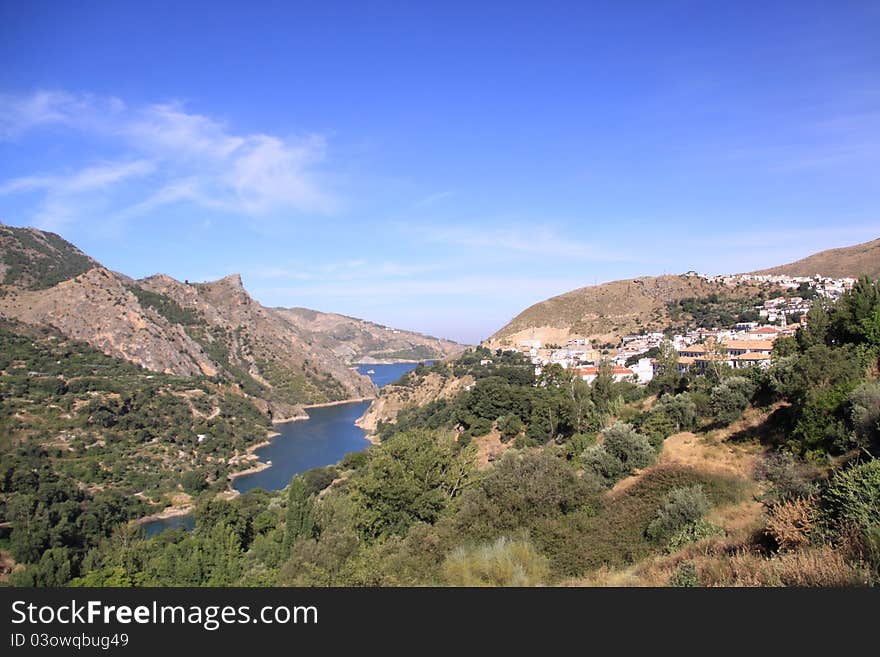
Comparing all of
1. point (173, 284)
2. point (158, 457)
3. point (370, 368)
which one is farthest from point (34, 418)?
point (370, 368)

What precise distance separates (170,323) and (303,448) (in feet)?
178

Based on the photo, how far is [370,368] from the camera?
197m

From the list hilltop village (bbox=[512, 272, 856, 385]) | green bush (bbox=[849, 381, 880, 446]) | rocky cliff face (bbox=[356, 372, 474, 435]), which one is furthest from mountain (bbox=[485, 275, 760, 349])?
green bush (bbox=[849, 381, 880, 446])

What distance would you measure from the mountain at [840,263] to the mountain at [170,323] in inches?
3926

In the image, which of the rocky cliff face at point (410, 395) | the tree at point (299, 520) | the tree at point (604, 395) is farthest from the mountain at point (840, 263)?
the tree at point (299, 520)

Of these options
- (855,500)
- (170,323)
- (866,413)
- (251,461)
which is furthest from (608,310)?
(855,500)

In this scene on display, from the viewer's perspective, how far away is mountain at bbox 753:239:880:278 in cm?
8148

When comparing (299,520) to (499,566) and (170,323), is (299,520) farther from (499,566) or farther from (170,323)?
(170,323)

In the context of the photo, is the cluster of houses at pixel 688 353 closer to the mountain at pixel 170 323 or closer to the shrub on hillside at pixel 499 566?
the shrub on hillside at pixel 499 566

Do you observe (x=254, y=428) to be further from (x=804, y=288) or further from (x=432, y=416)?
(x=804, y=288)

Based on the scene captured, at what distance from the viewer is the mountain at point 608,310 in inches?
3371

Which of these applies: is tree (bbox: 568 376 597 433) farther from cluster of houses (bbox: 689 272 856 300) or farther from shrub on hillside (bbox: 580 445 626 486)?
cluster of houses (bbox: 689 272 856 300)

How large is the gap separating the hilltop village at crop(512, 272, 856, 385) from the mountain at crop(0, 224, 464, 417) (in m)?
58.7
